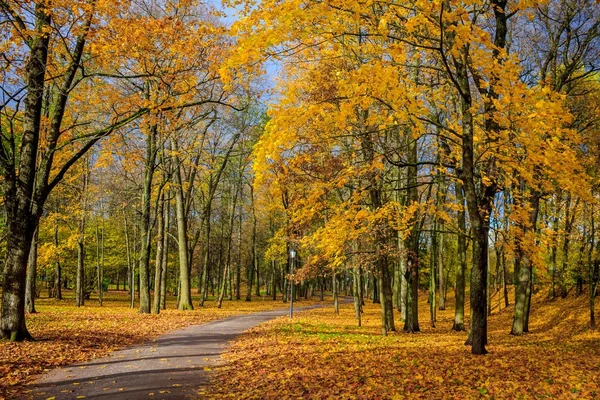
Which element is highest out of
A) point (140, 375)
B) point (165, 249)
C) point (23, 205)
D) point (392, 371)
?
point (23, 205)

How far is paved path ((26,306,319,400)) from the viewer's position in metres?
5.52

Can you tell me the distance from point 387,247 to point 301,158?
227 inches

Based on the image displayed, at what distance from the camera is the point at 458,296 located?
16297 millimetres

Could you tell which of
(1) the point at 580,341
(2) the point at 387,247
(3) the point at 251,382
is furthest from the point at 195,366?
Result: (1) the point at 580,341

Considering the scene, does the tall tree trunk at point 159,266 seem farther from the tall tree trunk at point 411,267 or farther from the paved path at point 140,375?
the tall tree trunk at point 411,267

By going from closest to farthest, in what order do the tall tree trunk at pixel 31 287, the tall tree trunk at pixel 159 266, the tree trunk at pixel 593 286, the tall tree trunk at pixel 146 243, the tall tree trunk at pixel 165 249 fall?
the tree trunk at pixel 593 286, the tall tree trunk at pixel 31 287, the tall tree trunk at pixel 146 243, the tall tree trunk at pixel 159 266, the tall tree trunk at pixel 165 249

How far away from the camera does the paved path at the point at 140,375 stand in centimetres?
552

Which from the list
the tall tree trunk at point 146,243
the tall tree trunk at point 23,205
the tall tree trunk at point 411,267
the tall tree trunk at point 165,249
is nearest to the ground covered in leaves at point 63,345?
the tall tree trunk at point 23,205

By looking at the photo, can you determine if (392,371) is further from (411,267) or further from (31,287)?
(31,287)

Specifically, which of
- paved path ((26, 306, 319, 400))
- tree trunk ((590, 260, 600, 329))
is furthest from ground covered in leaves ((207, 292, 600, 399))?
tree trunk ((590, 260, 600, 329))

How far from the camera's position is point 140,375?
6488 millimetres

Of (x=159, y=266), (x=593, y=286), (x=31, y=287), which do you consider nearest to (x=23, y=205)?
(x=31, y=287)

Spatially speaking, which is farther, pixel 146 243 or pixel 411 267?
pixel 146 243

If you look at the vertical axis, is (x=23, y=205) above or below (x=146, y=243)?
above
